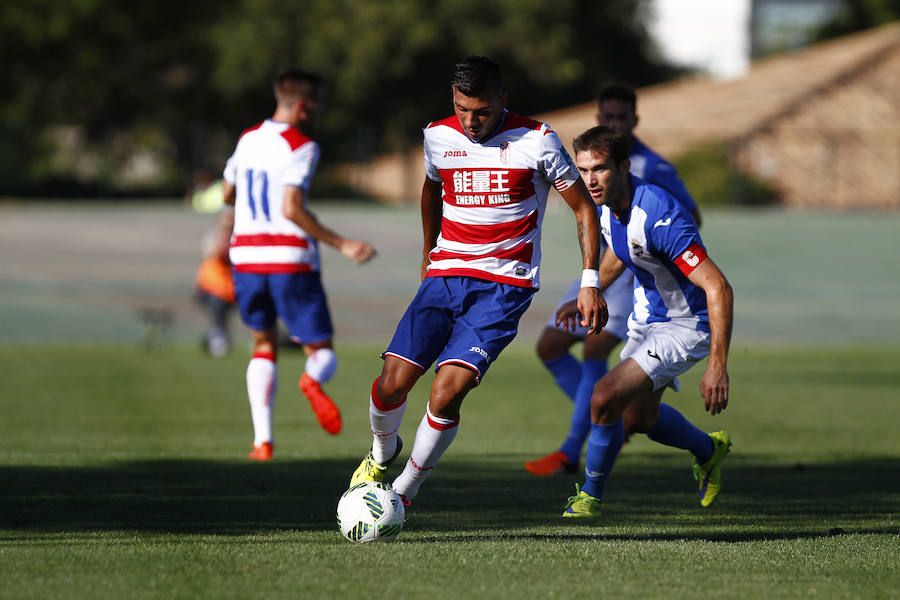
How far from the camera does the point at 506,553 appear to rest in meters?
5.20

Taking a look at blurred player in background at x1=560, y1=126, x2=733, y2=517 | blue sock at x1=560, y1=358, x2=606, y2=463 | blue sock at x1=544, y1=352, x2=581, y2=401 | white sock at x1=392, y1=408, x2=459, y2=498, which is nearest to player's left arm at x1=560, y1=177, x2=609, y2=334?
blurred player in background at x1=560, y1=126, x2=733, y2=517

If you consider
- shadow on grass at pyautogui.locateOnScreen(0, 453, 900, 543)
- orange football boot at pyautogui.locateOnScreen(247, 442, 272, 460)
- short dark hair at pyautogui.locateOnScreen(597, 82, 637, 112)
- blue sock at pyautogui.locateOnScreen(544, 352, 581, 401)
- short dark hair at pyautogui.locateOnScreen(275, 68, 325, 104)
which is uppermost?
short dark hair at pyautogui.locateOnScreen(275, 68, 325, 104)

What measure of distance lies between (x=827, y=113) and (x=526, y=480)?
31.3 meters

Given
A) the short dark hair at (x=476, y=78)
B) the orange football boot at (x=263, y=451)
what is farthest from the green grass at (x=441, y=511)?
the short dark hair at (x=476, y=78)

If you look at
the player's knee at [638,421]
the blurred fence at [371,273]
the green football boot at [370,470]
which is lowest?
the blurred fence at [371,273]

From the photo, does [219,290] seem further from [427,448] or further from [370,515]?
[370,515]

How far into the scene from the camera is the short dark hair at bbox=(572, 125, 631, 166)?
619cm

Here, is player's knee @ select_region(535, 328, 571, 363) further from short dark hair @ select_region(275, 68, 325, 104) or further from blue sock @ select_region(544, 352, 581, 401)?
short dark hair @ select_region(275, 68, 325, 104)

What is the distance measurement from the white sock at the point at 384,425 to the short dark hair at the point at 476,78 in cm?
135

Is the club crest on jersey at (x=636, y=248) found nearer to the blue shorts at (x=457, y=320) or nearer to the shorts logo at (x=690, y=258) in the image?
the shorts logo at (x=690, y=258)

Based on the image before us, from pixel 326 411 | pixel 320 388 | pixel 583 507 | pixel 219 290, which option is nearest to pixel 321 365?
pixel 320 388

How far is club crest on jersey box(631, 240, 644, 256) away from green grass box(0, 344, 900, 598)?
1206 millimetres

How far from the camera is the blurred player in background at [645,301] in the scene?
6.07m

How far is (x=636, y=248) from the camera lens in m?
6.27
